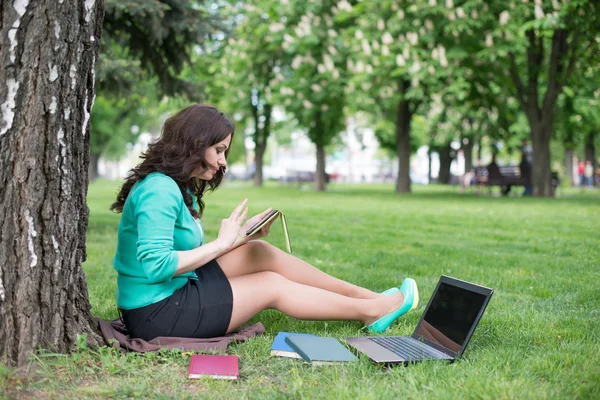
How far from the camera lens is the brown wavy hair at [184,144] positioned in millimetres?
3697

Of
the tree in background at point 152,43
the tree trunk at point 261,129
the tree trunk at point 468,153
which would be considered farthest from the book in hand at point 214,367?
the tree trunk at point 468,153

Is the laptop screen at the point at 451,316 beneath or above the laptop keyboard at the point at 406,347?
above

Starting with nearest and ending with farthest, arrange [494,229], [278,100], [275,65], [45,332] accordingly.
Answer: [45,332] < [494,229] < [278,100] < [275,65]

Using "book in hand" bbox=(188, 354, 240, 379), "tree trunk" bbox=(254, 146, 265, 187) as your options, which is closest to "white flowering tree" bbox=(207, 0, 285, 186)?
"tree trunk" bbox=(254, 146, 265, 187)

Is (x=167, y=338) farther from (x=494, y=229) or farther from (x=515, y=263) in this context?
(x=494, y=229)

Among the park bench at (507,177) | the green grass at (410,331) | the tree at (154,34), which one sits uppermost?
the tree at (154,34)

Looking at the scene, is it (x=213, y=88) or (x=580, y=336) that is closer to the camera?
(x=580, y=336)

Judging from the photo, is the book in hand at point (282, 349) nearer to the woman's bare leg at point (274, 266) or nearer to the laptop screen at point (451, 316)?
the woman's bare leg at point (274, 266)

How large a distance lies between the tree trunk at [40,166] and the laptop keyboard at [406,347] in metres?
1.67

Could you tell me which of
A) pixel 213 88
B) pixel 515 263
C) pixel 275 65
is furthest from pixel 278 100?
pixel 515 263

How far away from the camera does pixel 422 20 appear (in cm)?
1817

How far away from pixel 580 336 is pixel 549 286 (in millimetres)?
1819

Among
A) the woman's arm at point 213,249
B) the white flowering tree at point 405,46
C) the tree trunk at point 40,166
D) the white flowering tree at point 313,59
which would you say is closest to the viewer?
the tree trunk at point 40,166

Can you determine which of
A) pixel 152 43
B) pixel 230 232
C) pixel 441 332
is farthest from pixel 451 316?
pixel 152 43
